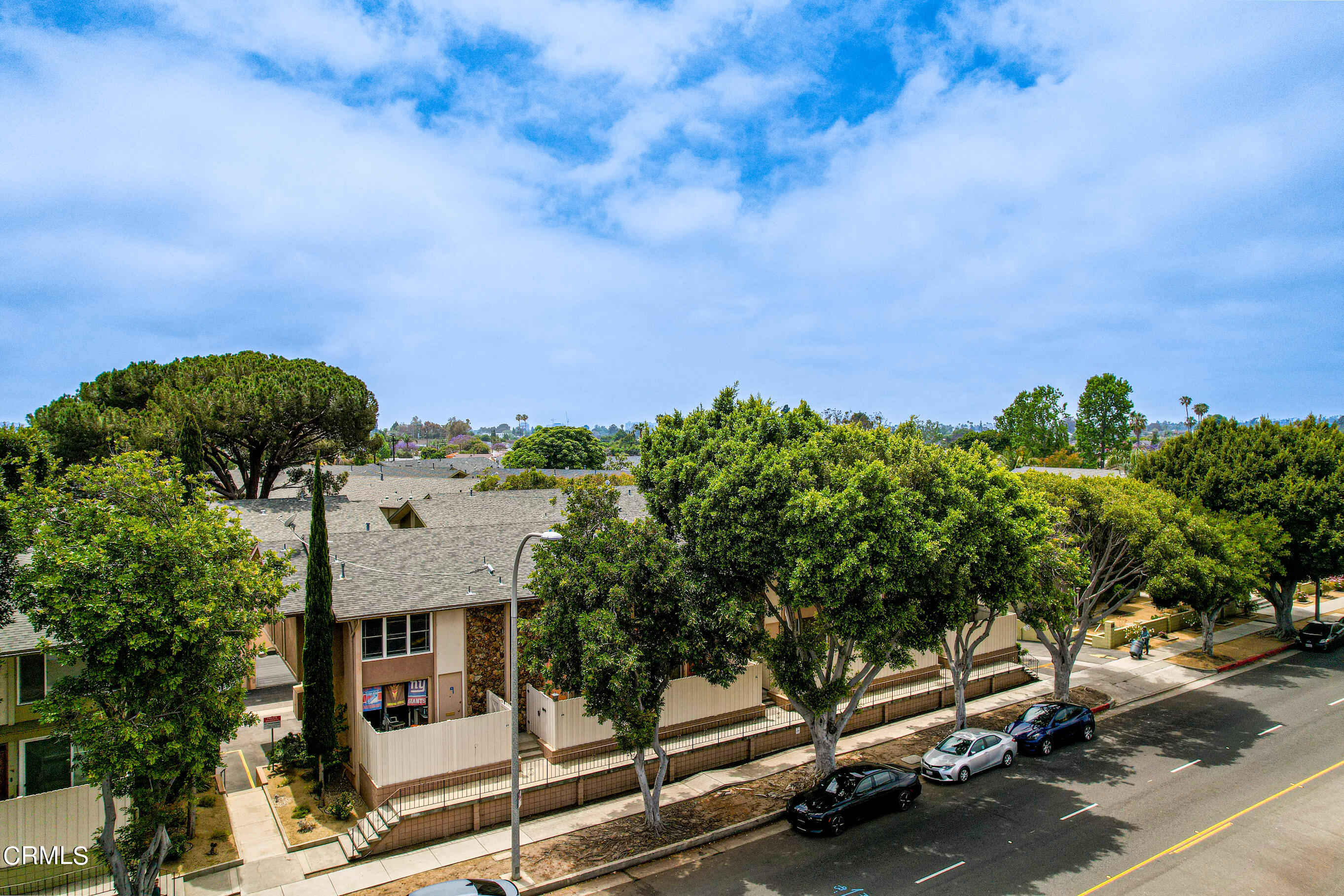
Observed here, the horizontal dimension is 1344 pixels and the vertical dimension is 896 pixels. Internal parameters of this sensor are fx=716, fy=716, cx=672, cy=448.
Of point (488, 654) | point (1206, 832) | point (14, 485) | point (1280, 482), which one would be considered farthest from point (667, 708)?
point (1280, 482)

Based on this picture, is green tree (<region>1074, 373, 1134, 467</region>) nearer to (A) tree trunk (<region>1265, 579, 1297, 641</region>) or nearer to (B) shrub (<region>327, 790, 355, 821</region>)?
(A) tree trunk (<region>1265, 579, 1297, 641</region>)

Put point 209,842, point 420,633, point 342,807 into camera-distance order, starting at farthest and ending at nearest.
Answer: point 420,633 < point 342,807 < point 209,842

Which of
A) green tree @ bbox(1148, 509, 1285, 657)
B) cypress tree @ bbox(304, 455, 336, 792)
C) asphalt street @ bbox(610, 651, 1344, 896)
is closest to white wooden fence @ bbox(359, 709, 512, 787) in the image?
cypress tree @ bbox(304, 455, 336, 792)

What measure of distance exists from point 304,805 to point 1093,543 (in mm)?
32897

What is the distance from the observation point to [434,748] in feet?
71.5

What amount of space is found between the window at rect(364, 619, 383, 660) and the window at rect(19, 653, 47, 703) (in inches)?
320

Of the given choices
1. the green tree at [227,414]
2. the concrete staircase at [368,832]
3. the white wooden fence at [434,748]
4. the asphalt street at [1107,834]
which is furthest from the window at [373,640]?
the green tree at [227,414]

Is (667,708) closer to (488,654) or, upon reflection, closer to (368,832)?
(488,654)

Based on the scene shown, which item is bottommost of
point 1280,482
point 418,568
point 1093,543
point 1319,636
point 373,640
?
point 1319,636

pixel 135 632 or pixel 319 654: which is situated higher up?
pixel 135 632

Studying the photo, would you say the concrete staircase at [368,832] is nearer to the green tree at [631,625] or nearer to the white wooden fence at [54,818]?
the white wooden fence at [54,818]

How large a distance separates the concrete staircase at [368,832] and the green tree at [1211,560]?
3029 cm

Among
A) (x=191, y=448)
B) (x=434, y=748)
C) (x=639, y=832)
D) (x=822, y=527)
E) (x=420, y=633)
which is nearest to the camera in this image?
(x=822, y=527)

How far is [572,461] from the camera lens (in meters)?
124
